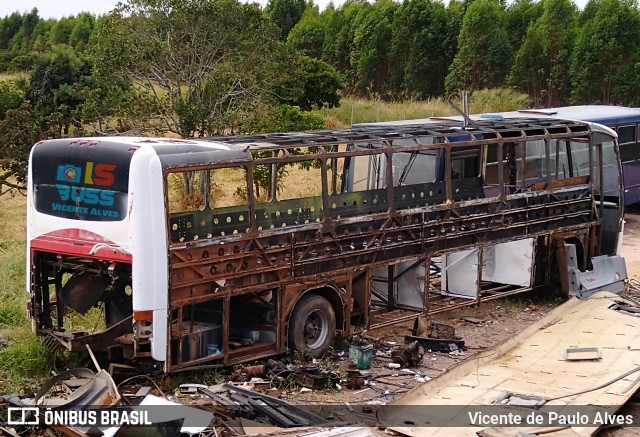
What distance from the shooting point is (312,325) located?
10.5m

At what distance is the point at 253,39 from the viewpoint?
20953mm

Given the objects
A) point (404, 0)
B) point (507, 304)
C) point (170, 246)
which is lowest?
point (507, 304)

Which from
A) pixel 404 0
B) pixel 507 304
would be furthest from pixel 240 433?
pixel 404 0

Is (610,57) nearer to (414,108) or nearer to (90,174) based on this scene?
(414,108)

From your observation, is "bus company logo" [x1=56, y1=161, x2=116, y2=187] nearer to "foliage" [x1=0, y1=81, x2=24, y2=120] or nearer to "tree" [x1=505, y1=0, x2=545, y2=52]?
"foliage" [x1=0, y1=81, x2=24, y2=120]

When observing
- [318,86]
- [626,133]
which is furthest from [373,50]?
[626,133]

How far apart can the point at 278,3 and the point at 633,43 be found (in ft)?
81.9

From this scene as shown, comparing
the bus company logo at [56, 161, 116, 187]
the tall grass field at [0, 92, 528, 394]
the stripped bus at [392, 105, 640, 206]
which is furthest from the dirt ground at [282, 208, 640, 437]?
the stripped bus at [392, 105, 640, 206]

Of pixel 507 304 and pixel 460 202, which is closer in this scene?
pixel 460 202

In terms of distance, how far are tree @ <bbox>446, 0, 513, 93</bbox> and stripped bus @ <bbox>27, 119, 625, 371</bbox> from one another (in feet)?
87.0

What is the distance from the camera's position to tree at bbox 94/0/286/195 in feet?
66.4

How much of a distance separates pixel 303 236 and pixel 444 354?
2.52 metres

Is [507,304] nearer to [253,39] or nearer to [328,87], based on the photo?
[253,39]

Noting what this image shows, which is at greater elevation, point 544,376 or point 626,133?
point 626,133
